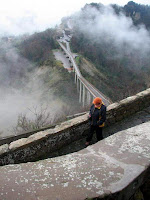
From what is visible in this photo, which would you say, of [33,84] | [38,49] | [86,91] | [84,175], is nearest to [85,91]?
[86,91]

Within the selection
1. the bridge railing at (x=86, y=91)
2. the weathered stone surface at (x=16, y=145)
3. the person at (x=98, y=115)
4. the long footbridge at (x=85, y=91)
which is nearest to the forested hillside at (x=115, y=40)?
the long footbridge at (x=85, y=91)

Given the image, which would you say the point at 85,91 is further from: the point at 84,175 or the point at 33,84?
the point at 84,175

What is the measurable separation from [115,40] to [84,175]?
98122mm

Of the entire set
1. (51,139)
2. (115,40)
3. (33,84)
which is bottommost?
(33,84)

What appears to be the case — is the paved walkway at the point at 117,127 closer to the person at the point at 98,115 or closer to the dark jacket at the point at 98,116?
the person at the point at 98,115

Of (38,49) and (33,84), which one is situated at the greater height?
(38,49)

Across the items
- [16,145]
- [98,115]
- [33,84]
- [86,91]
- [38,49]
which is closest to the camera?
[16,145]

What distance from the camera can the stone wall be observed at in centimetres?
301

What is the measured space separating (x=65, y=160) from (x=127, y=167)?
2.49ft

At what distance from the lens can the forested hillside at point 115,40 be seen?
6266cm

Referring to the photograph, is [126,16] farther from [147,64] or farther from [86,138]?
[86,138]

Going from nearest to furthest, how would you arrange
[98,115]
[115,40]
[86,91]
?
[98,115]
[86,91]
[115,40]

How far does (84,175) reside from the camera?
1.89 meters

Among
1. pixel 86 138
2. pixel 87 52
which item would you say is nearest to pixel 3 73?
pixel 87 52
